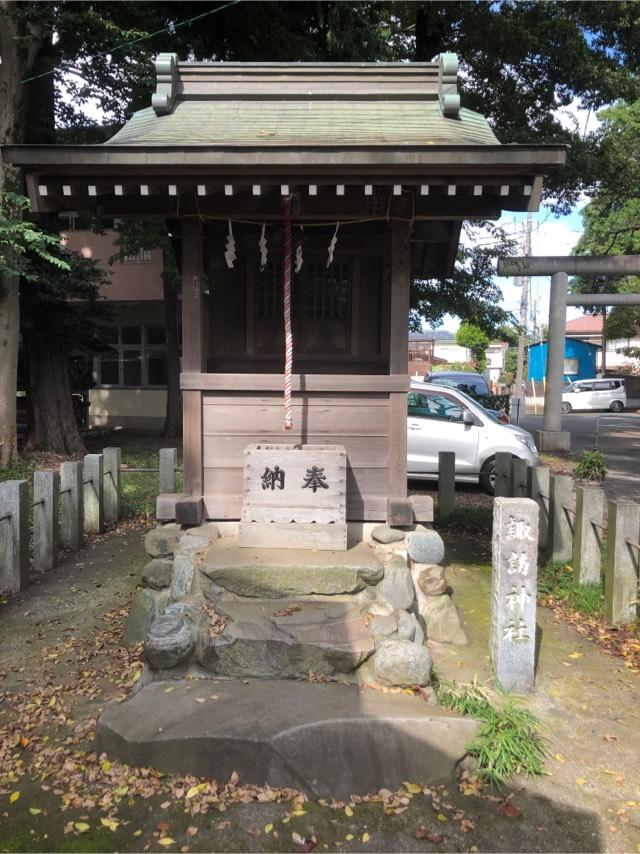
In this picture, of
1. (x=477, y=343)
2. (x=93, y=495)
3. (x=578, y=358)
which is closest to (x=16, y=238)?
(x=93, y=495)

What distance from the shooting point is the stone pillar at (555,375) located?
1548 cm

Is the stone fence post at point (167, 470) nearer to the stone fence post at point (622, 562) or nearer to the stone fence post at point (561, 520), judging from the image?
the stone fence post at point (561, 520)

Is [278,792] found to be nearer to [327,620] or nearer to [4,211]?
[327,620]

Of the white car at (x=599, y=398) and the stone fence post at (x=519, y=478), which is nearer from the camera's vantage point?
the stone fence post at (x=519, y=478)

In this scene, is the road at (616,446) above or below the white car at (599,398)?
below

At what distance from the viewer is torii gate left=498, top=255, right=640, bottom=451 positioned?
50.4 feet

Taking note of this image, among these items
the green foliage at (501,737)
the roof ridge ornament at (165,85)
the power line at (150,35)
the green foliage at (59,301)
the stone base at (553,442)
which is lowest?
the green foliage at (501,737)

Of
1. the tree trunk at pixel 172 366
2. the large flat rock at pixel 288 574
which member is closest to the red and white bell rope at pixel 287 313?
the large flat rock at pixel 288 574

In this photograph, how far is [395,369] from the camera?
5.23 meters

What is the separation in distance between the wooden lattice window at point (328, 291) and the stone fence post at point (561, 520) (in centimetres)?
281

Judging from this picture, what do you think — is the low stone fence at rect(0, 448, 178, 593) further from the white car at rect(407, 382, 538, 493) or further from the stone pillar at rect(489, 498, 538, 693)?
the white car at rect(407, 382, 538, 493)

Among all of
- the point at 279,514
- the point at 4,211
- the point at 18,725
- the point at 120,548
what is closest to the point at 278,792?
the point at 18,725

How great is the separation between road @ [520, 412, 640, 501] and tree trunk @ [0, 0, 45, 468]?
10525 millimetres

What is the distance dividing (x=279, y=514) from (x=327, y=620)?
99 cm
